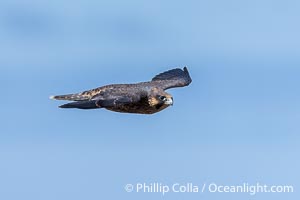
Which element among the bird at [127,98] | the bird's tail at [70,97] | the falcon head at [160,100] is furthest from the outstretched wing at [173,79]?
the bird's tail at [70,97]

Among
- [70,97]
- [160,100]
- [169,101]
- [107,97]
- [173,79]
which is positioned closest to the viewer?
[107,97]

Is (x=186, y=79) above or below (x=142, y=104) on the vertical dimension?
above

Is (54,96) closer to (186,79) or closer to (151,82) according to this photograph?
(151,82)

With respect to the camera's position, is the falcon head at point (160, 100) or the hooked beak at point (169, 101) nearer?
the hooked beak at point (169, 101)

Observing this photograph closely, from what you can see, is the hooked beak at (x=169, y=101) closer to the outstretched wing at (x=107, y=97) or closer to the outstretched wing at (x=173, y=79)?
the outstretched wing at (x=107, y=97)

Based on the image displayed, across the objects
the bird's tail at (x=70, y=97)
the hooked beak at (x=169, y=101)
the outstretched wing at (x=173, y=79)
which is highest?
the outstretched wing at (x=173, y=79)

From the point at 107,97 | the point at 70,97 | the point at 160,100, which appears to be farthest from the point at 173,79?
the point at 107,97

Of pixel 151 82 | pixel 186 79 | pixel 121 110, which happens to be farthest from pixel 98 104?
pixel 186 79

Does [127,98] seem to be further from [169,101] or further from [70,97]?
[70,97]

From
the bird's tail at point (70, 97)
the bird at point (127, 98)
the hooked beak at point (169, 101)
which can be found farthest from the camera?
the bird's tail at point (70, 97)
